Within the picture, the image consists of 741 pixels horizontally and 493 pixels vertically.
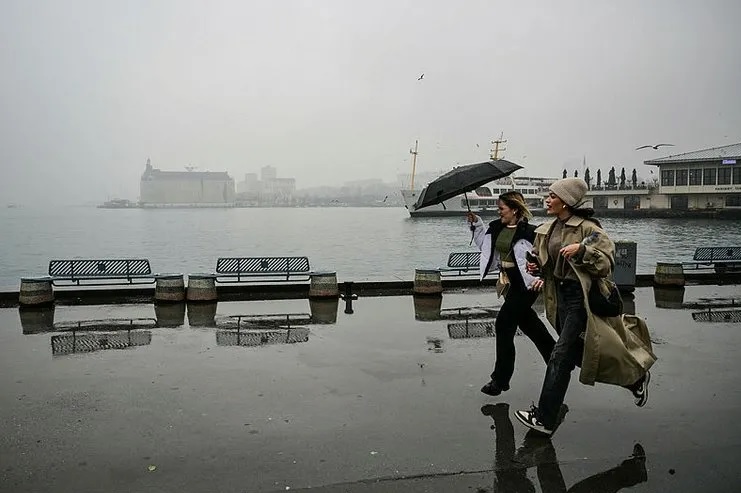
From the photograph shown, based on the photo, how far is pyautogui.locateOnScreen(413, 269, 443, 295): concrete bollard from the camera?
1304 cm

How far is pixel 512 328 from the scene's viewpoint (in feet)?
20.3

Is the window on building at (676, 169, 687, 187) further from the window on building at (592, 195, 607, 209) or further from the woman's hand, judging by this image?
the woman's hand

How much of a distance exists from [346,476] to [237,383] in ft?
8.39

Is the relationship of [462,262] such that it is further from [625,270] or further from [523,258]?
[523,258]

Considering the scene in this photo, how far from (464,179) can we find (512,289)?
1619 millimetres

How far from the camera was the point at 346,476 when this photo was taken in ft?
14.9

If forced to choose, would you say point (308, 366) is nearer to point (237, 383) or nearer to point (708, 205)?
point (237, 383)

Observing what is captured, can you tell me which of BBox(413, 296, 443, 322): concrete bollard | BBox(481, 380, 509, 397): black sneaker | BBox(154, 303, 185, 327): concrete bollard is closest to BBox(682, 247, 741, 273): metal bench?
BBox(413, 296, 443, 322): concrete bollard

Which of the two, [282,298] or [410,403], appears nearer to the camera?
[410,403]

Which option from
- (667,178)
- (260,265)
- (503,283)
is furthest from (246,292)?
(667,178)

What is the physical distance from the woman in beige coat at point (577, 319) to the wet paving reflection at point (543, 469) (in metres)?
0.20

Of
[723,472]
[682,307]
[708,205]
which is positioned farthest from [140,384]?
[708,205]

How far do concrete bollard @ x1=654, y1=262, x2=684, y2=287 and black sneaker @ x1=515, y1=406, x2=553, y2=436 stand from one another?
32.6 ft

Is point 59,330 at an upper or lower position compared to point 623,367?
lower
